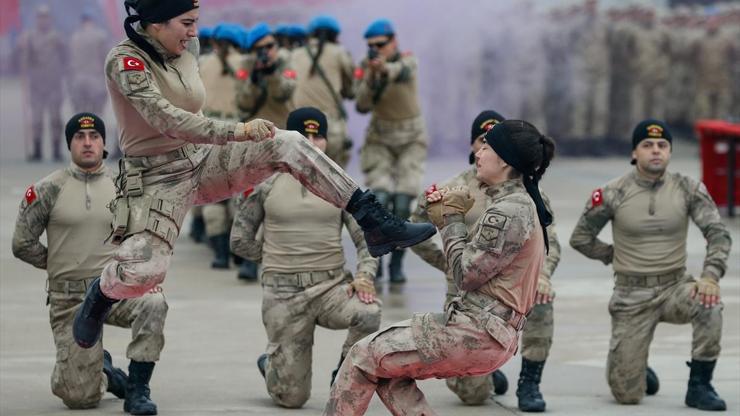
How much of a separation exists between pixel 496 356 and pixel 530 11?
62.7 ft

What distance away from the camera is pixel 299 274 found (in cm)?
934

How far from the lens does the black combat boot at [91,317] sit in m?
7.66

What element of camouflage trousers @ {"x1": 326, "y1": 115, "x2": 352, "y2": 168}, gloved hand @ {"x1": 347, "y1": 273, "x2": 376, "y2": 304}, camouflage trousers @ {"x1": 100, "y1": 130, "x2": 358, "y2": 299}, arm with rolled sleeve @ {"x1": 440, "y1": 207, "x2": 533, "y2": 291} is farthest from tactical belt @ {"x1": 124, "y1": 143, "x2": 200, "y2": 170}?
camouflage trousers @ {"x1": 326, "y1": 115, "x2": 352, "y2": 168}

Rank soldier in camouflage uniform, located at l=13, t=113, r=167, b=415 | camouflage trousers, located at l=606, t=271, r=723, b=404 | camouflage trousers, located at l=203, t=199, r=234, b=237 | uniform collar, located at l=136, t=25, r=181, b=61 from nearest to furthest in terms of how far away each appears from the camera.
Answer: uniform collar, located at l=136, t=25, r=181, b=61, soldier in camouflage uniform, located at l=13, t=113, r=167, b=415, camouflage trousers, located at l=606, t=271, r=723, b=404, camouflage trousers, located at l=203, t=199, r=234, b=237

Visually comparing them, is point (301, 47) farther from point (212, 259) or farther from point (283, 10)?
point (283, 10)

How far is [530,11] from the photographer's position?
25.6 metres

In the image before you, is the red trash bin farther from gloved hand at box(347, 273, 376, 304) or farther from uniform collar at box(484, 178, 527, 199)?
uniform collar at box(484, 178, 527, 199)

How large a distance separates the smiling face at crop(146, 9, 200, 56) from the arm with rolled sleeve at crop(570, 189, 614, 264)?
314cm

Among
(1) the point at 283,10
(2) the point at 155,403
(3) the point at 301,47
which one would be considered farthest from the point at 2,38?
(2) the point at 155,403

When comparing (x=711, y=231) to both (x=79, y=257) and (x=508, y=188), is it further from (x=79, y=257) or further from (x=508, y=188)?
(x=79, y=257)

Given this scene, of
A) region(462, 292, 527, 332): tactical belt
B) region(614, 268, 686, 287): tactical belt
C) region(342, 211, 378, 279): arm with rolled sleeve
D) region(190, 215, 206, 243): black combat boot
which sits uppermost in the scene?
region(462, 292, 527, 332): tactical belt

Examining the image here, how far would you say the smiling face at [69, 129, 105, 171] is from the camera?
30.0 ft

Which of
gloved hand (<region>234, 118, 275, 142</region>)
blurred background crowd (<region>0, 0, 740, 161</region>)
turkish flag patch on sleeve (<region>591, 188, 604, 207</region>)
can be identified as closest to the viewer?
gloved hand (<region>234, 118, 275, 142</region>)

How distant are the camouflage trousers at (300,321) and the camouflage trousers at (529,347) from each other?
21.4 inches
